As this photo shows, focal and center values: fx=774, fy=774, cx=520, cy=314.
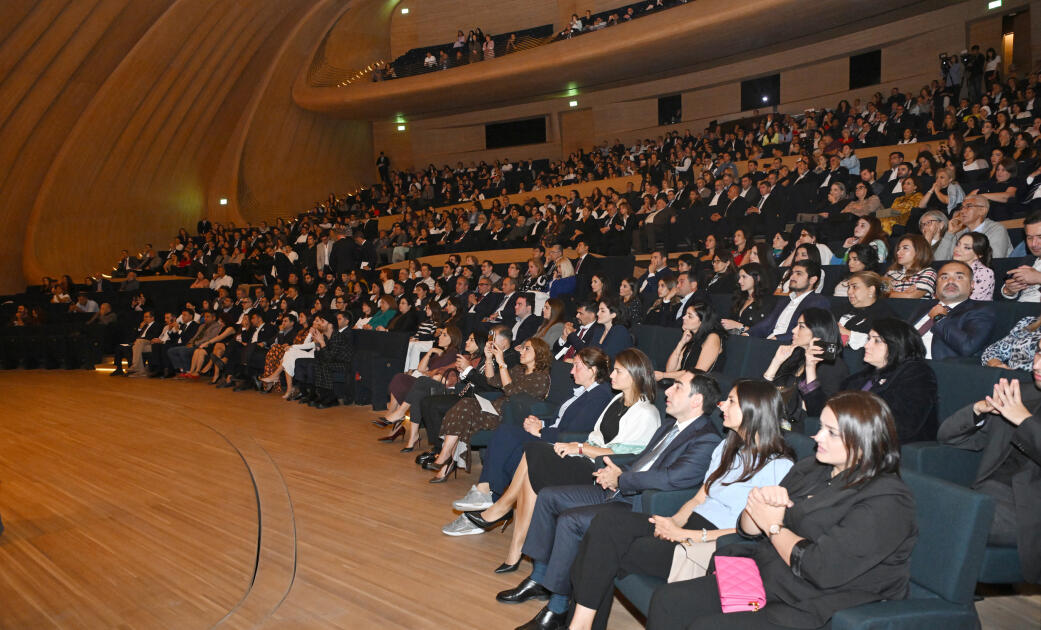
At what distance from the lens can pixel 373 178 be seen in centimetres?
2372

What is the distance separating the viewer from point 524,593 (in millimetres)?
3232

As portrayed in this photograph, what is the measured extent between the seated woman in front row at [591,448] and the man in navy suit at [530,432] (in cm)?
30

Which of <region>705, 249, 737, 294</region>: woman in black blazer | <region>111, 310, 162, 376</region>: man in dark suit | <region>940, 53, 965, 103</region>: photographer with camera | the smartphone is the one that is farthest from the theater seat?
<region>111, 310, 162, 376</region>: man in dark suit

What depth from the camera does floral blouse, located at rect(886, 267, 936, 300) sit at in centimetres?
461

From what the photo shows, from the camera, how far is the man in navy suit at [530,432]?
4.12 metres

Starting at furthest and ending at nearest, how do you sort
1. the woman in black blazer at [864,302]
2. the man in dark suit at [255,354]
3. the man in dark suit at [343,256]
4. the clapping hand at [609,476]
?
the man in dark suit at [343,256] → the man in dark suit at [255,354] → the woman in black blazer at [864,302] → the clapping hand at [609,476]

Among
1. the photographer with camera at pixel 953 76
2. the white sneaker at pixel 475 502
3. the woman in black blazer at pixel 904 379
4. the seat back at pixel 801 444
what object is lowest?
the white sneaker at pixel 475 502

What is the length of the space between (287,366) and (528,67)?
1036cm

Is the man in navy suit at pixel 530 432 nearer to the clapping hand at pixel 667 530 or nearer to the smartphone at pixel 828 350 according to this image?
the smartphone at pixel 828 350

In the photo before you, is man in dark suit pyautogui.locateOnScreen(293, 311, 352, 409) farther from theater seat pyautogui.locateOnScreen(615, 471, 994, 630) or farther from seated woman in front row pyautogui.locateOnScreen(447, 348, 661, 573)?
theater seat pyautogui.locateOnScreen(615, 471, 994, 630)

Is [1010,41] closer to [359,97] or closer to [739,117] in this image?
[739,117]

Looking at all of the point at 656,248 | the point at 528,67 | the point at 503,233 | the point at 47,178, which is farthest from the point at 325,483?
the point at 47,178

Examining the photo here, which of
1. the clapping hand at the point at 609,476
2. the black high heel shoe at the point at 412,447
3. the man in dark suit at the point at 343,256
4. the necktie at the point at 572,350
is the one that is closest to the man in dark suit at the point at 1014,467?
the clapping hand at the point at 609,476

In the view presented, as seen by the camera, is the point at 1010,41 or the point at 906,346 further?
the point at 1010,41
